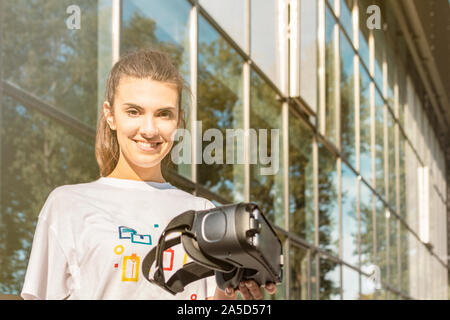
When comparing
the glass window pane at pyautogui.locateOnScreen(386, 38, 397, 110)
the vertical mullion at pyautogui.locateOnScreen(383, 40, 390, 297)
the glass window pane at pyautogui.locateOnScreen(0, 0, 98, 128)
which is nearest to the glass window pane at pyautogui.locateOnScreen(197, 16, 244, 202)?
the glass window pane at pyautogui.locateOnScreen(0, 0, 98, 128)

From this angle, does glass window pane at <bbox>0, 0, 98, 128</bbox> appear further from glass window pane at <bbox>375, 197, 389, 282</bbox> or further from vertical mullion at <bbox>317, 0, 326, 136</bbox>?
glass window pane at <bbox>375, 197, 389, 282</bbox>

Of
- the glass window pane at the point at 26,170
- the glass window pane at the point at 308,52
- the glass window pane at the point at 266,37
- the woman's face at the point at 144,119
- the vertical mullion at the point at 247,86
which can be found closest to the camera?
the woman's face at the point at 144,119

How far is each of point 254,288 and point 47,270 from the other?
671 mm

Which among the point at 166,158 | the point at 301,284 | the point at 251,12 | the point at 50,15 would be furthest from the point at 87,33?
the point at 301,284

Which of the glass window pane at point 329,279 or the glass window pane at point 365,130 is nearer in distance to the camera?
the glass window pane at point 329,279

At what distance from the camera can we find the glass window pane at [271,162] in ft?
20.4

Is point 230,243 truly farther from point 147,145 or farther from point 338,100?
point 338,100

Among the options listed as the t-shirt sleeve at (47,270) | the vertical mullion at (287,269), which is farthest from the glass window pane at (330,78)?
the t-shirt sleeve at (47,270)

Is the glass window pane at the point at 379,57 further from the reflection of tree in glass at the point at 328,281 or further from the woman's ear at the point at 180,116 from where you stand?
the woman's ear at the point at 180,116

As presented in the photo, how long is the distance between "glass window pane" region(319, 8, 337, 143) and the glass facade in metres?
0.02

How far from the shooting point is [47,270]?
8.07 feet

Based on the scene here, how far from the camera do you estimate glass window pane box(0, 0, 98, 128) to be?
3.55 metres

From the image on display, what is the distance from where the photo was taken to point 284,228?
24.6ft

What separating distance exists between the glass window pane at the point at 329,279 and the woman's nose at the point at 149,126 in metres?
6.28
